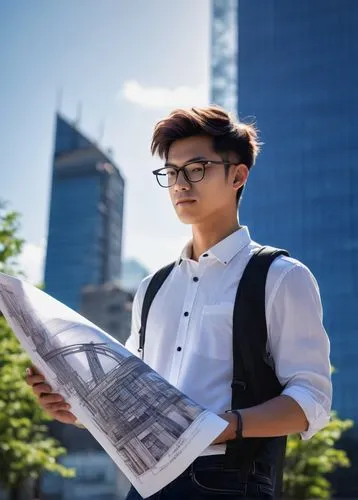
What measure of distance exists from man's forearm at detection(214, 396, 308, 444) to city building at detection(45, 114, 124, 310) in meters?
74.5

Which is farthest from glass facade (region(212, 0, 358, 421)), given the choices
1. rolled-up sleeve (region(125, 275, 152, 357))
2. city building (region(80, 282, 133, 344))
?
rolled-up sleeve (region(125, 275, 152, 357))

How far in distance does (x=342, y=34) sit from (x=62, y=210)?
115 ft

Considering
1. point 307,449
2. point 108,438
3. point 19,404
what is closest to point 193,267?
point 108,438

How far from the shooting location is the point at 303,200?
58.4m

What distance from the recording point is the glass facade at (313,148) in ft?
183

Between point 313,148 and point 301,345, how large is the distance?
59377 millimetres

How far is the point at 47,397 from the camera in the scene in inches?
75.0

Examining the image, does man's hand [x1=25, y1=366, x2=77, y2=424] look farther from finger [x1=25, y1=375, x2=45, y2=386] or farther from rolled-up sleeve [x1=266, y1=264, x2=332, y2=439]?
rolled-up sleeve [x1=266, y1=264, x2=332, y2=439]

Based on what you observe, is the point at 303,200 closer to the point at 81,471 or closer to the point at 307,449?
the point at 81,471

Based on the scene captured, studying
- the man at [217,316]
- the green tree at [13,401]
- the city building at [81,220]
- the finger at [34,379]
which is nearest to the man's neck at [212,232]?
the man at [217,316]

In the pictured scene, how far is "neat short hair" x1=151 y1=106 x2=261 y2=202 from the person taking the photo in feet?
6.88

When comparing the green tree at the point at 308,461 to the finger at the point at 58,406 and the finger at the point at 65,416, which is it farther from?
the finger at the point at 58,406

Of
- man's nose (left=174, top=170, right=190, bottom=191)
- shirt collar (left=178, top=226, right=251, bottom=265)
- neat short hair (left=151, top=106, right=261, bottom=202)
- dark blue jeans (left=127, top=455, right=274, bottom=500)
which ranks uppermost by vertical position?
neat short hair (left=151, top=106, right=261, bottom=202)

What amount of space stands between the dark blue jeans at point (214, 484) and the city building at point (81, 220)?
74368mm
